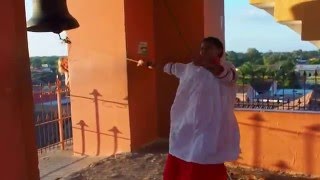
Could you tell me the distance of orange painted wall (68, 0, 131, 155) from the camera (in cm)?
518

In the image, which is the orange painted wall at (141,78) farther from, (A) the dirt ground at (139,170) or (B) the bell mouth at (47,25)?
(B) the bell mouth at (47,25)

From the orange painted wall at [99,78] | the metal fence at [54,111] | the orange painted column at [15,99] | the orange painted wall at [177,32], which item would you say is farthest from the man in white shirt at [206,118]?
the metal fence at [54,111]

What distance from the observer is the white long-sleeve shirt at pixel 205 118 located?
2.88 metres

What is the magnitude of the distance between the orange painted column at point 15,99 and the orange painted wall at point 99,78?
7.59 feet

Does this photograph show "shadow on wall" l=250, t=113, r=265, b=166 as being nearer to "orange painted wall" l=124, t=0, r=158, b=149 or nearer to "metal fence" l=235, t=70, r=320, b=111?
"metal fence" l=235, t=70, r=320, b=111

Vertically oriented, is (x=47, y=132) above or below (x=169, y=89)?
below

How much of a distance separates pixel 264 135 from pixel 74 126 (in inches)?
98.8

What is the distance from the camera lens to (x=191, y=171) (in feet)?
9.78

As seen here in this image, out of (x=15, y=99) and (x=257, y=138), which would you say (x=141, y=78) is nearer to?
(x=257, y=138)

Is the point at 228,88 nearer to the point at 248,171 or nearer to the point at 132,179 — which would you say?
the point at 132,179

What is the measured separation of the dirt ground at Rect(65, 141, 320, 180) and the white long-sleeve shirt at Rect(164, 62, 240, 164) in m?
1.55

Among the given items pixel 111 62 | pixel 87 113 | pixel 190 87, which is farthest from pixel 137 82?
pixel 190 87

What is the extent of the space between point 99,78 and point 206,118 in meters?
2.72

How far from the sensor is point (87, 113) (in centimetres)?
548
